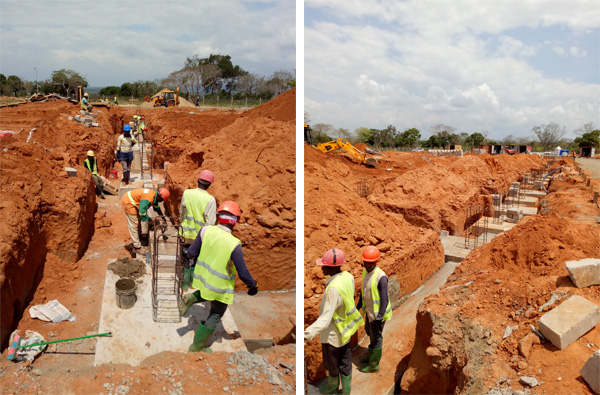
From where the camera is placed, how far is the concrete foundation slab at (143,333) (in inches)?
149

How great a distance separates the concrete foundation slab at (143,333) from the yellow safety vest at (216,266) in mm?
693

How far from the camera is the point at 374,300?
3.93 m

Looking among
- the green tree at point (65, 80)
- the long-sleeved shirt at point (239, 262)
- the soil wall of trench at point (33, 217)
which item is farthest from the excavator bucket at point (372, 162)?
the green tree at point (65, 80)

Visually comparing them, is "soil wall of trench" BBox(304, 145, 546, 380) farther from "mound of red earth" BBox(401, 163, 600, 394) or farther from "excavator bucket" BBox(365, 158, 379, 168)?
"excavator bucket" BBox(365, 158, 379, 168)

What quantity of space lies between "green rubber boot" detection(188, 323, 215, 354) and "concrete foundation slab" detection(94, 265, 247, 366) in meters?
0.14

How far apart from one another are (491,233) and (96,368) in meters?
9.44

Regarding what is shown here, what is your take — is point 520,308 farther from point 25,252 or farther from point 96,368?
point 25,252

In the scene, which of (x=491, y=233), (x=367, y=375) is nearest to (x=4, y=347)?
(x=367, y=375)

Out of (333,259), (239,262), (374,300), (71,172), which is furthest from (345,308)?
(71,172)

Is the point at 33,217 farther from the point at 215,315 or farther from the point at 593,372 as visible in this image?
the point at 593,372

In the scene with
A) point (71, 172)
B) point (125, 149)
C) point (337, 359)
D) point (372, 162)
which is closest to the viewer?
point (337, 359)

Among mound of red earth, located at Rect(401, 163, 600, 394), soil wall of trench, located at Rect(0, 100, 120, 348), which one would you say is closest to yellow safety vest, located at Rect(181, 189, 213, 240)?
soil wall of trench, located at Rect(0, 100, 120, 348)

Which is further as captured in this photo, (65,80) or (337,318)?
(65,80)

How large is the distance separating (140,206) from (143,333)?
2603mm
